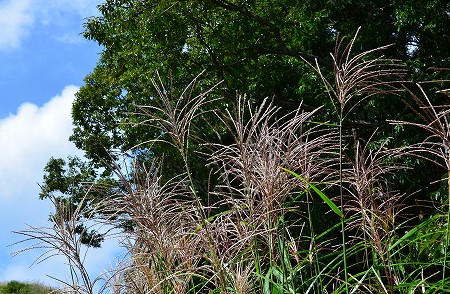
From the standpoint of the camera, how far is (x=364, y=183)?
8.23 ft

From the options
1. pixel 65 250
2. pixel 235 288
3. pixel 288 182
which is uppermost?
pixel 65 250

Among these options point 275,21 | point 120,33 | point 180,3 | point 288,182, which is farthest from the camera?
point 120,33

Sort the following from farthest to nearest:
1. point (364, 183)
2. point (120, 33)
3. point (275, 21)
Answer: point (120, 33), point (275, 21), point (364, 183)

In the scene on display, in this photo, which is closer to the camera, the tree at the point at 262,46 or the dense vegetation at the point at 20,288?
the tree at the point at 262,46

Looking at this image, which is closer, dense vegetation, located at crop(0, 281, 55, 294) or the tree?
the tree

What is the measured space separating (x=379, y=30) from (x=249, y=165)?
1208cm

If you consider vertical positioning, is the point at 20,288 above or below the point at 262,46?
below

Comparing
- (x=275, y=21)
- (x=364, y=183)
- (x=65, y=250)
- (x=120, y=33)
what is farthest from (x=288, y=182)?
(x=120, y=33)

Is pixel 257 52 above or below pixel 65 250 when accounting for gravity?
above

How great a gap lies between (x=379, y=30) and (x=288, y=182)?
12.0m

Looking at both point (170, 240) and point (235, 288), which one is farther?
point (170, 240)

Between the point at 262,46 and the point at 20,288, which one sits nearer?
the point at 262,46

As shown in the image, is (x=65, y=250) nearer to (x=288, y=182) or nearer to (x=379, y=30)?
(x=288, y=182)

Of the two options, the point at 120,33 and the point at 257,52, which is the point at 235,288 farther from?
the point at 120,33
